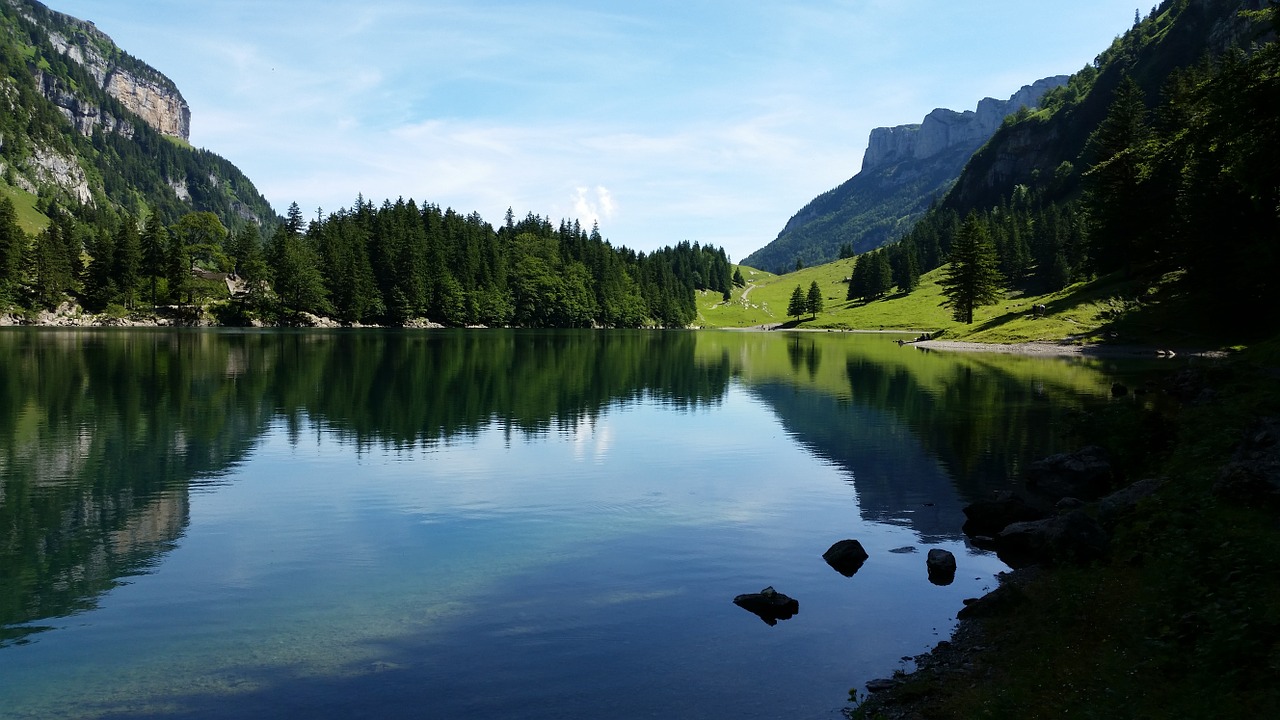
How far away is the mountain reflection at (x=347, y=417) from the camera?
24.1 metres

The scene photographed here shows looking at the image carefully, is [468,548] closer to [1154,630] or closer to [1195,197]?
[1154,630]

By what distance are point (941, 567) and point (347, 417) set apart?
39227 mm

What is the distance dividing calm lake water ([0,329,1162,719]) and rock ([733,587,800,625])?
412 millimetres

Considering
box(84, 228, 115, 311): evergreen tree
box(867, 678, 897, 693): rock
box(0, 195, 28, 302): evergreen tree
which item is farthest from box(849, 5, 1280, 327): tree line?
box(0, 195, 28, 302): evergreen tree

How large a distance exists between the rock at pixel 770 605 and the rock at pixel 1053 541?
8131 mm

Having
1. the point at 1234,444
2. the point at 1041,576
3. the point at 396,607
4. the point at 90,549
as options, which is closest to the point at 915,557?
the point at 1041,576

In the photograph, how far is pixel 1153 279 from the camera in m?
97.9

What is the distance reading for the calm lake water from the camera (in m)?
14.7

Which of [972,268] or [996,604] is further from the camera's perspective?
[972,268]

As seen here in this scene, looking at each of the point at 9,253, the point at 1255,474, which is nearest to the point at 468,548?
the point at 1255,474

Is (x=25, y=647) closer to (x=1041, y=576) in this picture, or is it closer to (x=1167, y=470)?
(x=1041, y=576)

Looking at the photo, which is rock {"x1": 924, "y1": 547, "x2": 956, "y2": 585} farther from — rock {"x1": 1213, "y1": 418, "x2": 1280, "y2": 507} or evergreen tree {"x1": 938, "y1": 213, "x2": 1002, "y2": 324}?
evergreen tree {"x1": 938, "y1": 213, "x2": 1002, "y2": 324}

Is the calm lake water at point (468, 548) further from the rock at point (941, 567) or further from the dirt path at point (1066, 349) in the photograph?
the dirt path at point (1066, 349)

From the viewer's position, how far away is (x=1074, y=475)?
2994 cm
